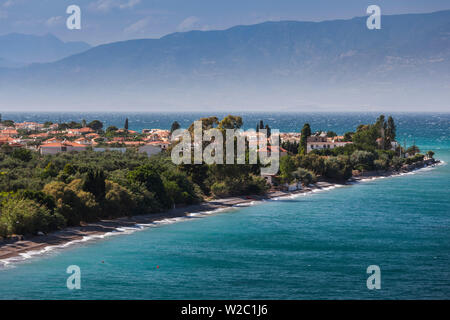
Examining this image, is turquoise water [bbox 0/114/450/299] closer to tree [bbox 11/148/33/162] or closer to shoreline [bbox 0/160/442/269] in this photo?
shoreline [bbox 0/160/442/269]

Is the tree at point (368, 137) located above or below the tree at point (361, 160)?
above

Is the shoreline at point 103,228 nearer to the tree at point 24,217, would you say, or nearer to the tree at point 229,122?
the tree at point 24,217

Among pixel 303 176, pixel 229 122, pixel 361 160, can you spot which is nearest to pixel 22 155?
pixel 229 122

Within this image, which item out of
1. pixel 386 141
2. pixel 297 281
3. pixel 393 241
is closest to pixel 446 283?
pixel 297 281

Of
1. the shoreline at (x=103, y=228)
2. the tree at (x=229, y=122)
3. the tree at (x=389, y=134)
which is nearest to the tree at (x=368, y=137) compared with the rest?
the tree at (x=389, y=134)

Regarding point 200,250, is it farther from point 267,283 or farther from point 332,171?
point 332,171

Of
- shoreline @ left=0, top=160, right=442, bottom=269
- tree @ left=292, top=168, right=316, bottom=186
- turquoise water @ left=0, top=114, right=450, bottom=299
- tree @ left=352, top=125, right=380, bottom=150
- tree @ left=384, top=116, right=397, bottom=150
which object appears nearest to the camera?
turquoise water @ left=0, top=114, right=450, bottom=299

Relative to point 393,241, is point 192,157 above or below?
above

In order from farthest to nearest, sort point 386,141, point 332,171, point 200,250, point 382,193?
point 386,141 < point 332,171 < point 382,193 < point 200,250

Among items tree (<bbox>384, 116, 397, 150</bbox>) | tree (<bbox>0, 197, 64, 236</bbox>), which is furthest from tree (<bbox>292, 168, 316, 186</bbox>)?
tree (<bbox>384, 116, 397, 150</bbox>)
